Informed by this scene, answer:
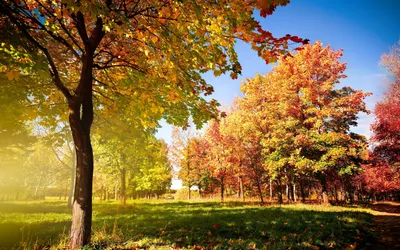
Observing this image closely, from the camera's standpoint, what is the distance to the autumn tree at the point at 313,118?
16828mm

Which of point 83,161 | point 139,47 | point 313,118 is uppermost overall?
point 313,118

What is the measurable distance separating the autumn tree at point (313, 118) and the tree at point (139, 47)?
14.3 m

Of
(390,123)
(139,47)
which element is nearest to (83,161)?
(139,47)

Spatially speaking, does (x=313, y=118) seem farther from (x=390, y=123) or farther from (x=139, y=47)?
(x=139, y=47)

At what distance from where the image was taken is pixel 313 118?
17.4 meters

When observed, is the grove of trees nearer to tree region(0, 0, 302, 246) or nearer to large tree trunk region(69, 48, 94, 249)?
tree region(0, 0, 302, 246)

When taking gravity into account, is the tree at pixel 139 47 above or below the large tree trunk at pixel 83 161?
above

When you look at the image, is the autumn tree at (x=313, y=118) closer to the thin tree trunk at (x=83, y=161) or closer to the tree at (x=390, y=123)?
the tree at (x=390, y=123)

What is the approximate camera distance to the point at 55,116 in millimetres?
6730

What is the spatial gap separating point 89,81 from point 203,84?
288 centimetres

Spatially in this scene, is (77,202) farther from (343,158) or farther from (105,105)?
(343,158)

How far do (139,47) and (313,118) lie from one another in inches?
647

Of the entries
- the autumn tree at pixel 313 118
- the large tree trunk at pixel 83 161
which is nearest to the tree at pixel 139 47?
the large tree trunk at pixel 83 161

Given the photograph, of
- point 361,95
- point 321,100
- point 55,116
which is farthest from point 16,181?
point 361,95
